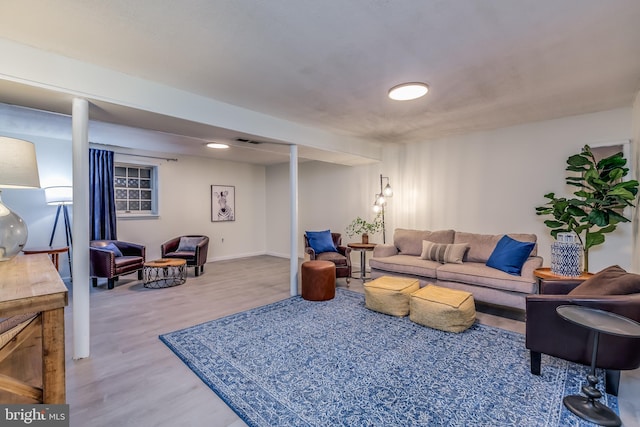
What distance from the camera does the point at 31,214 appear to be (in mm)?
4699

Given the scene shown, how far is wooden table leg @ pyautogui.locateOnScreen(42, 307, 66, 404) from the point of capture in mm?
1102

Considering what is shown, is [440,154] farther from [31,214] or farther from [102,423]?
[31,214]

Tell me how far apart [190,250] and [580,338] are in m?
5.57

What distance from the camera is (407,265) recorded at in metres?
4.16

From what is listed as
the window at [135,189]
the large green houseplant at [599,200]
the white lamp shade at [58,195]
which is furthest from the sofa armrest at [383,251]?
the white lamp shade at [58,195]

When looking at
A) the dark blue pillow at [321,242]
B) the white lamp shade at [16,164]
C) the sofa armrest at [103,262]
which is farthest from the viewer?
the dark blue pillow at [321,242]

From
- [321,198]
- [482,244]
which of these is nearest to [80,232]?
[482,244]

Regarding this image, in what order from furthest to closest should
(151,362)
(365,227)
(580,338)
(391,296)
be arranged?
(365,227)
(391,296)
(151,362)
(580,338)

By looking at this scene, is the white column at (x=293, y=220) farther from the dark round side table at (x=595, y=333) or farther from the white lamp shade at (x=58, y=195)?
the white lamp shade at (x=58, y=195)

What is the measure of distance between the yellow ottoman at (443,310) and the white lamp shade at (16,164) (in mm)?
3260

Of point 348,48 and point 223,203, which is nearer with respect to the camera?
point 348,48

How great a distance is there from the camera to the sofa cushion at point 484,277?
3.27m

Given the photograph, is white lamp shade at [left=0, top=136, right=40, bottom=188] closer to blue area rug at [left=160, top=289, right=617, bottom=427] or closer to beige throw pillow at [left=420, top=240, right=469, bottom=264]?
blue area rug at [left=160, top=289, right=617, bottom=427]

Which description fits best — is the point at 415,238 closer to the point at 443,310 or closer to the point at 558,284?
the point at 443,310
